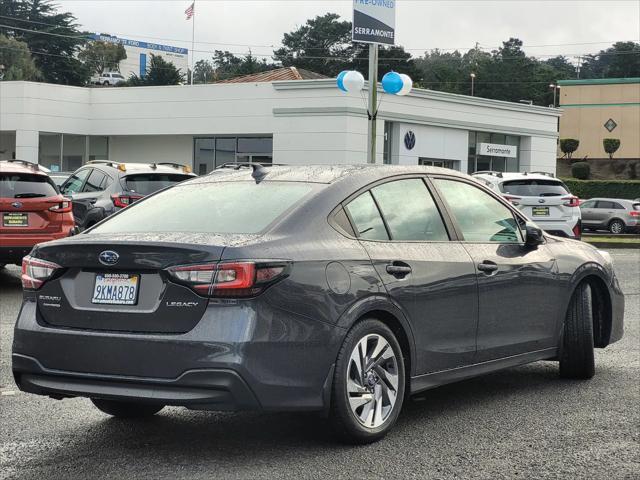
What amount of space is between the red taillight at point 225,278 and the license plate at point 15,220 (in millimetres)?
8823

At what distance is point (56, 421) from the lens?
5.97 m

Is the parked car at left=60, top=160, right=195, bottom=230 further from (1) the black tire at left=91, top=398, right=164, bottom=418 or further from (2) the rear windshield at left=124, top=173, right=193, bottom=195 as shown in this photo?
(1) the black tire at left=91, top=398, right=164, bottom=418

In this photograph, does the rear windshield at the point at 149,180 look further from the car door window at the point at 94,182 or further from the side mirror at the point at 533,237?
the side mirror at the point at 533,237

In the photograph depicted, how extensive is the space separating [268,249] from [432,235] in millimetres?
1472

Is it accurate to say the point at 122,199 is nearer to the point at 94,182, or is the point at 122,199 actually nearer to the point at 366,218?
the point at 94,182

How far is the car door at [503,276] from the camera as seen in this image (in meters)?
6.26

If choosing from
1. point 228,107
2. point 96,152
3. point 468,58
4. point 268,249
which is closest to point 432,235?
point 268,249

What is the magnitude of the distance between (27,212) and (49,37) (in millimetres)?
93427

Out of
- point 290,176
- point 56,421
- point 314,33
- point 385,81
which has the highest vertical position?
point 314,33

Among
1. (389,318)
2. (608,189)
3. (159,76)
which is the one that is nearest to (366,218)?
(389,318)

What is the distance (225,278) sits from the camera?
480cm

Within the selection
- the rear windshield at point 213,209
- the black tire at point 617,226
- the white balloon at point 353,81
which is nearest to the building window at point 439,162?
the black tire at point 617,226

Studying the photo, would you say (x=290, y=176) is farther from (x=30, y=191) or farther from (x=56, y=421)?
(x=30, y=191)

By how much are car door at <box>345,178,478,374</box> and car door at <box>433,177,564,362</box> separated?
5.8 inches
